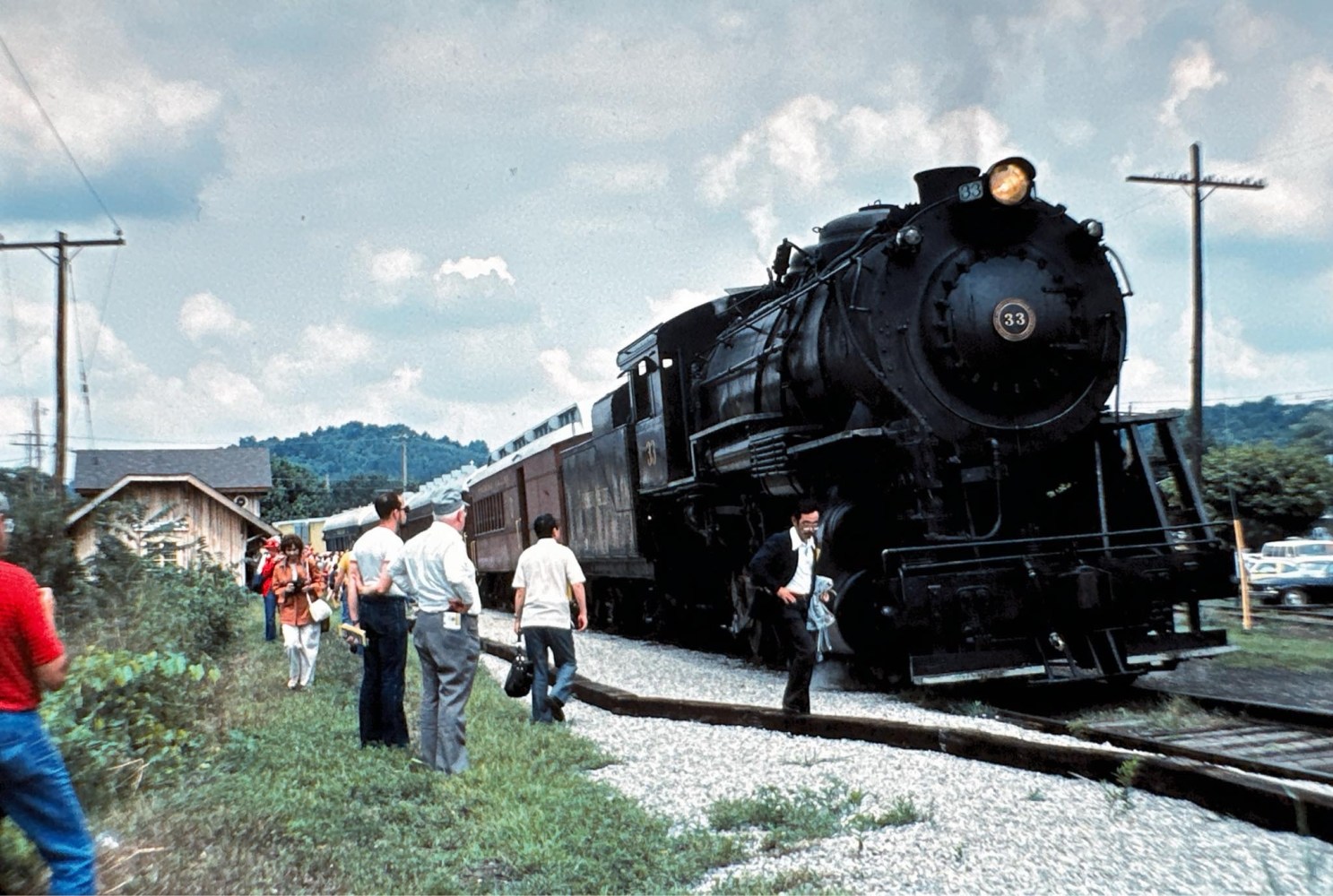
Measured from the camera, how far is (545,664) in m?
9.62

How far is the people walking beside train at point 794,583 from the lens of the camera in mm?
8773

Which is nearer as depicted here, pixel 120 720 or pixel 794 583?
pixel 120 720

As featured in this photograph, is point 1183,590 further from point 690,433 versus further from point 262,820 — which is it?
point 262,820

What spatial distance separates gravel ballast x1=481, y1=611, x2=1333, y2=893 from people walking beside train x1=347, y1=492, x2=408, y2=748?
1.43 meters

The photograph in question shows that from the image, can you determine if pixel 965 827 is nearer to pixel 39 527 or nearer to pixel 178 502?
pixel 39 527

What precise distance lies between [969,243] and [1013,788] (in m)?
5.16

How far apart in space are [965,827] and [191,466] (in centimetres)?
4491

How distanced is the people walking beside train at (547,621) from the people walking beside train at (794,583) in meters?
1.49

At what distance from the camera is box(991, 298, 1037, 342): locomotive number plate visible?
380 inches

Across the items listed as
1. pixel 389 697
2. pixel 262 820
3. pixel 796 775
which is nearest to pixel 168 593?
pixel 389 697

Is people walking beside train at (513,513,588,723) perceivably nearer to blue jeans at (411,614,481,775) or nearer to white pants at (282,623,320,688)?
blue jeans at (411,614,481,775)

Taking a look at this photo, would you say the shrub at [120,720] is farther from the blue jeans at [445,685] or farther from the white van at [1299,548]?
the white van at [1299,548]

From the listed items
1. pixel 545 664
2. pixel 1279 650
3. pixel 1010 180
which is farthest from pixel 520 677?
pixel 1279 650

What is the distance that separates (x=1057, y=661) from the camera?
964cm
